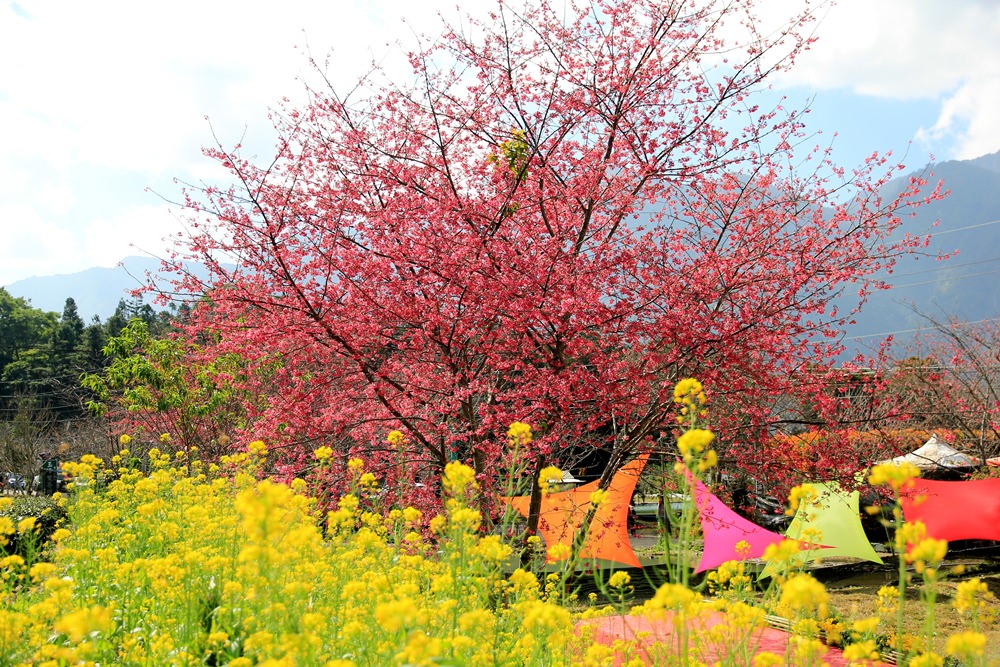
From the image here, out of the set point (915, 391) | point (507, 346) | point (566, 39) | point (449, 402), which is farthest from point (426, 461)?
point (915, 391)

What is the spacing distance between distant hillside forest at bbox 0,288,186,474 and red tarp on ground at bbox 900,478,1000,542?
58.4ft

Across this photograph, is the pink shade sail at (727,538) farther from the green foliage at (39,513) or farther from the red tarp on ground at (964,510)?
the green foliage at (39,513)

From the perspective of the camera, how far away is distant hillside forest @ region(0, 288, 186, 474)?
2147cm

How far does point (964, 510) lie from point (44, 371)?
3535cm

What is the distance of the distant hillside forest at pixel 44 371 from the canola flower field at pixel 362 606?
57.4ft

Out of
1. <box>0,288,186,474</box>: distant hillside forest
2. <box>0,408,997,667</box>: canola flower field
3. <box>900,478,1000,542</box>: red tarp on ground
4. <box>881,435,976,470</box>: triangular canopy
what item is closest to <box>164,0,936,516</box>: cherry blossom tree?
<box>0,408,997,667</box>: canola flower field

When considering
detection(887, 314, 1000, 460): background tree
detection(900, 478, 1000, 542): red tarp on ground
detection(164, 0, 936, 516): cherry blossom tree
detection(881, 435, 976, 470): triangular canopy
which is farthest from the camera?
detection(881, 435, 976, 470): triangular canopy

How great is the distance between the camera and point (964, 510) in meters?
10.8

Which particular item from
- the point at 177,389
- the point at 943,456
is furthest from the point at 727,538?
the point at 177,389

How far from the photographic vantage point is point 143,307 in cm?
4191

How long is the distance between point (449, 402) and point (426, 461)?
0.65m

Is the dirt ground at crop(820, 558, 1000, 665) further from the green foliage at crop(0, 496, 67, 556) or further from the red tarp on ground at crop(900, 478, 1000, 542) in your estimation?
the green foliage at crop(0, 496, 67, 556)

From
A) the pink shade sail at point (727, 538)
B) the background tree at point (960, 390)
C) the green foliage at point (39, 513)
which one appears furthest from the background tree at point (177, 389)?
the background tree at point (960, 390)

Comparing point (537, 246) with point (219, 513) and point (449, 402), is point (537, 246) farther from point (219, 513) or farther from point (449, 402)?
point (219, 513)
